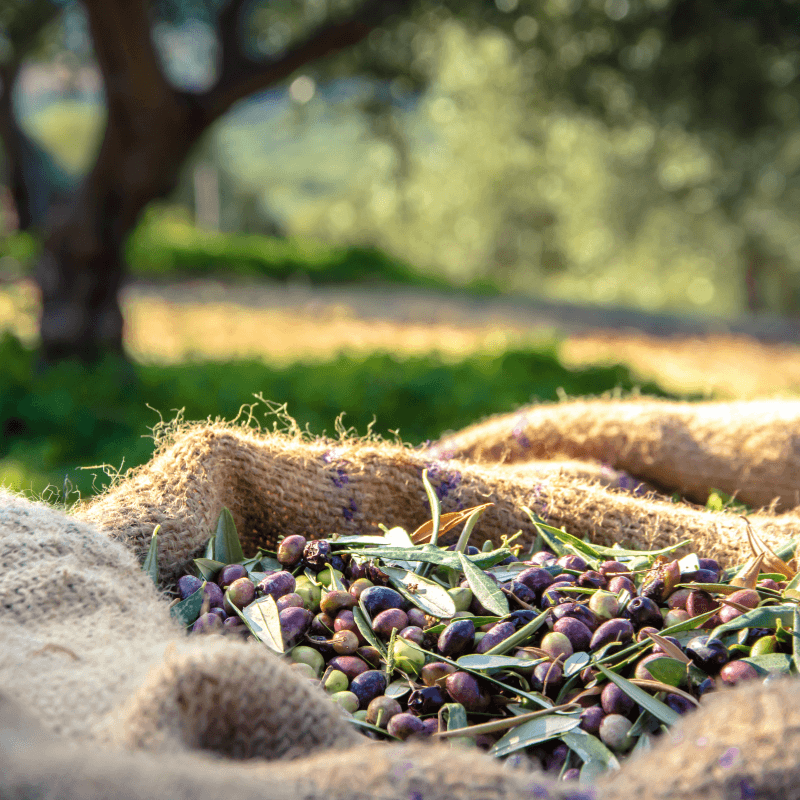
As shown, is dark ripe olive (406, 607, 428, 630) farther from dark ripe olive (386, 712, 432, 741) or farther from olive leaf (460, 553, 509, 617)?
dark ripe olive (386, 712, 432, 741)

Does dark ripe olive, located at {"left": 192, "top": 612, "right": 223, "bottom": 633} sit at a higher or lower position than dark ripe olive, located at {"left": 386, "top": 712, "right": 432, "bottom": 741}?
higher

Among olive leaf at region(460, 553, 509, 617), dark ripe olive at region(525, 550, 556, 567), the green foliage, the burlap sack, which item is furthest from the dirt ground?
olive leaf at region(460, 553, 509, 617)

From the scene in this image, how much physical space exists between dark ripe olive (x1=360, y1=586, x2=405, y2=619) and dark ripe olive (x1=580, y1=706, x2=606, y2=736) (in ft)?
1.09

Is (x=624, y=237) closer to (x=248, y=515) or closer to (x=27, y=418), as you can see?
(x=27, y=418)

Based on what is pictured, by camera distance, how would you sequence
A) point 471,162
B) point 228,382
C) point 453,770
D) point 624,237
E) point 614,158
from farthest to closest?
point 471,162
point 624,237
point 614,158
point 228,382
point 453,770

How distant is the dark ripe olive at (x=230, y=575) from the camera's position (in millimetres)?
1297

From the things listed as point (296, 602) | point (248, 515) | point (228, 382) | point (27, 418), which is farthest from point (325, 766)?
point (228, 382)

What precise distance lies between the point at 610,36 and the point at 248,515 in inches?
159

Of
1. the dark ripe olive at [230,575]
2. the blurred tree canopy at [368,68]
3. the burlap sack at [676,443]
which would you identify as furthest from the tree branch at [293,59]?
the dark ripe olive at [230,575]

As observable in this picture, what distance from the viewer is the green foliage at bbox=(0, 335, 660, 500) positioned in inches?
137

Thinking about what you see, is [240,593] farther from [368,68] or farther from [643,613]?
[368,68]

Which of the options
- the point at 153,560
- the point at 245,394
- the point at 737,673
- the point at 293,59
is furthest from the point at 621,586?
the point at 293,59

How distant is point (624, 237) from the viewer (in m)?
18.0

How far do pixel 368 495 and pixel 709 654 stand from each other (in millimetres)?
717
